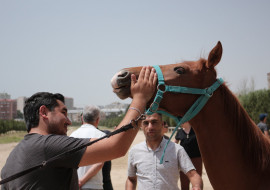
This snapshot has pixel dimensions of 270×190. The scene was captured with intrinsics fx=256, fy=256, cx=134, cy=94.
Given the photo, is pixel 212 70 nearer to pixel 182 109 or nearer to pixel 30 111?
pixel 182 109

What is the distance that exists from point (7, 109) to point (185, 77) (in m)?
126

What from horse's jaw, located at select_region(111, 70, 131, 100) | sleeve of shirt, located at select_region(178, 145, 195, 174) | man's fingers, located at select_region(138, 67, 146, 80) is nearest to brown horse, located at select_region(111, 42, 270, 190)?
man's fingers, located at select_region(138, 67, 146, 80)

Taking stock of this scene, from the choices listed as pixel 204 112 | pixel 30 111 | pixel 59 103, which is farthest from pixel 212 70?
pixel 30 111

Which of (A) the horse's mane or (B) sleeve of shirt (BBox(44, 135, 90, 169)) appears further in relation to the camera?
(A) the horse's mane

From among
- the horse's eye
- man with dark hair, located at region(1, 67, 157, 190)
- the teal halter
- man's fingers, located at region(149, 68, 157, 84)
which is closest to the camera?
man with dark hair, located at region(1, 67, 157, 190)

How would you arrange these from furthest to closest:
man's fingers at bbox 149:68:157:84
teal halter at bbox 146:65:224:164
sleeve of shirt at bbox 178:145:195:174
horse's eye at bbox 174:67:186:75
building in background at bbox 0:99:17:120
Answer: building in background at bbox 0:99:17:120 → sleeve of shirt at bbox 178:145:195:174 → horse's eye at bbox 174:67:186:75 → teal halter at bbox 146:65:224:164 → man's fingers at bbox 149:68:157:84

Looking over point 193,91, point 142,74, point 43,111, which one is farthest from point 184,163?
point 43,111

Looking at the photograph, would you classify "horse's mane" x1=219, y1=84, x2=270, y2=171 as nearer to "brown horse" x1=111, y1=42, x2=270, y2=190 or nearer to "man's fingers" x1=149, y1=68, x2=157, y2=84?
"brown horse" x1=111, y1=42, x2=270, y2=190

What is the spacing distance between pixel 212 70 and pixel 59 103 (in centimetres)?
152

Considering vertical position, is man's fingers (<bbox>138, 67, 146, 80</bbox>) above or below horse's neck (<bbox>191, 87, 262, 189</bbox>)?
above

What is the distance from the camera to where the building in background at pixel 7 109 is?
109m

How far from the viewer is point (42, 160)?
1.95 meters

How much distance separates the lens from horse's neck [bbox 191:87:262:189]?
2.45m

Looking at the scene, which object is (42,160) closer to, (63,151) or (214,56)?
(63,151)
